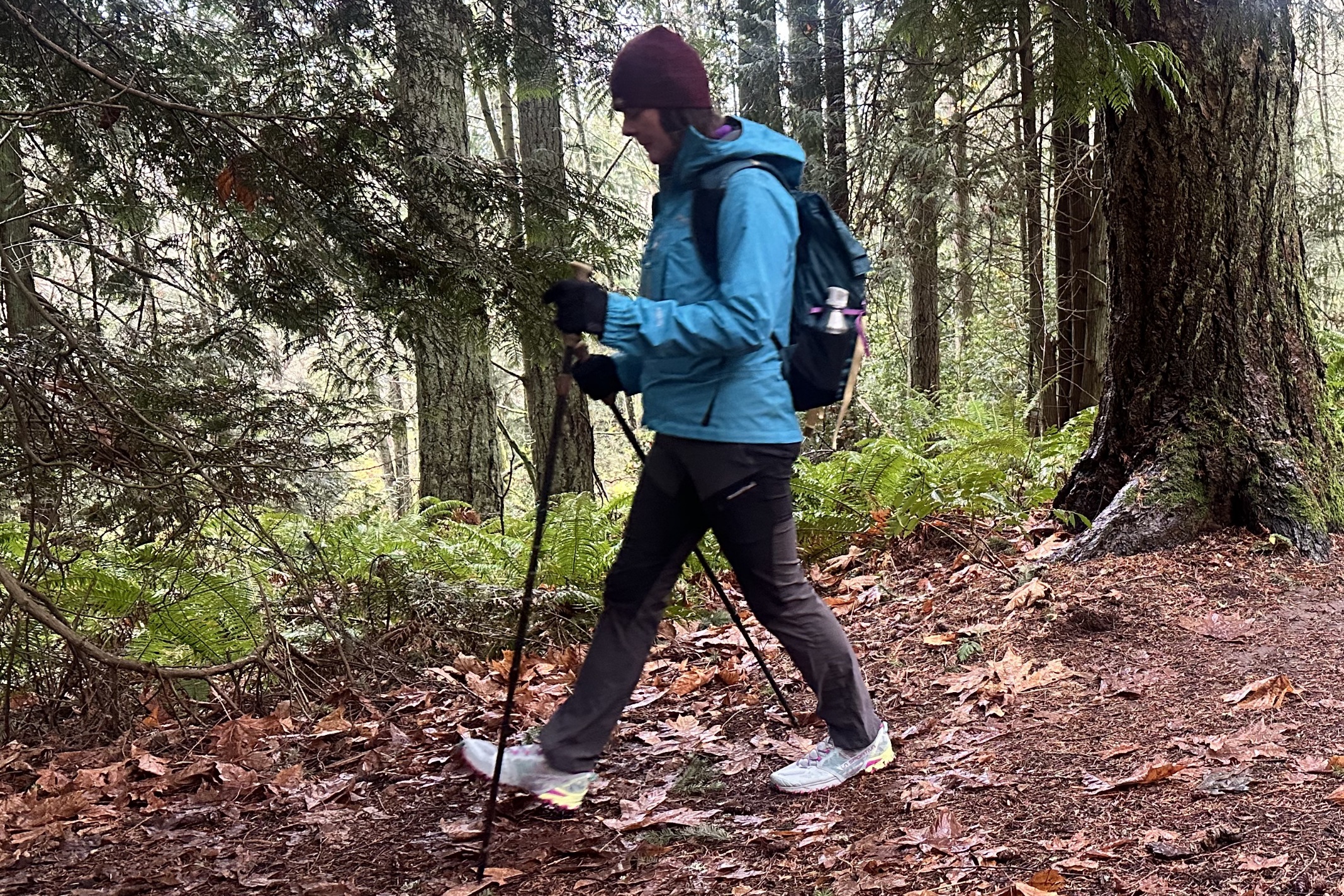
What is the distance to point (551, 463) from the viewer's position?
2967mm

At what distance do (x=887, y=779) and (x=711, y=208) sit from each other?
2.04m

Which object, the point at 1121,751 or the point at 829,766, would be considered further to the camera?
the point at 829,766

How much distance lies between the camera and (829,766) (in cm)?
327

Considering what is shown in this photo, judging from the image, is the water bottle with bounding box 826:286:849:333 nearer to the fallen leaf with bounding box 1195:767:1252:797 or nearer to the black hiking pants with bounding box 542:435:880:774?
the black hiking pants with bounding box 542:435:880:774

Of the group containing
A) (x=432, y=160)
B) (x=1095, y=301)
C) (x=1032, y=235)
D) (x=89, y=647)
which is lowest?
(x=89, y=647)

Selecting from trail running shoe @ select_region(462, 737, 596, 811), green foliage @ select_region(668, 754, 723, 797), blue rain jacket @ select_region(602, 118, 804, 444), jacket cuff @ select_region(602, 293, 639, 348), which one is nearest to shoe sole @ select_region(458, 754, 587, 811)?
trail running shoe @ select_region(462, 737, 596, 811)

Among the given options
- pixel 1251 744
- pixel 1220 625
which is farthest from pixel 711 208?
pixel 1220 625

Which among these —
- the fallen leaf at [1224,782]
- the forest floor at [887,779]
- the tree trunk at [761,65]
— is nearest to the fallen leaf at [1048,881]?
the forest floor at [887,779]

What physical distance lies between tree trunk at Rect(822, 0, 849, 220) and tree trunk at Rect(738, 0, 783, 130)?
1.72 ft

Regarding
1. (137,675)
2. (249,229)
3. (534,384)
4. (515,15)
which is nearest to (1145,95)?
(515,15)

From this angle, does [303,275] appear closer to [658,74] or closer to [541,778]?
[658,74]

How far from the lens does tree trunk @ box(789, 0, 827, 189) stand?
31.8ft

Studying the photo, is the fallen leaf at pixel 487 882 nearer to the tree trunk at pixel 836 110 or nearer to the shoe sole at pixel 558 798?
the shoe sole at pixel 558 798

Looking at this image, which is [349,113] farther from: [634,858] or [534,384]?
[534,384]
